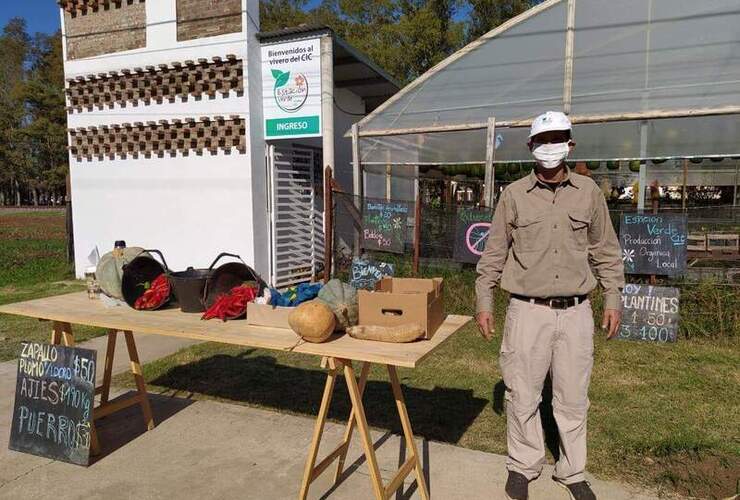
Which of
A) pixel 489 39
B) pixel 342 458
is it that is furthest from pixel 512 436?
pixel 489 39

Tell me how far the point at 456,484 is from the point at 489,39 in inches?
260

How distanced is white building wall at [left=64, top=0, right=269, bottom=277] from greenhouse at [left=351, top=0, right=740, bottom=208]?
211cm

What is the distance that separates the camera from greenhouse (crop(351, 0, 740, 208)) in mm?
7125

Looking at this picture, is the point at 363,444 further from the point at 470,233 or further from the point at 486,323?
the point at 470,233

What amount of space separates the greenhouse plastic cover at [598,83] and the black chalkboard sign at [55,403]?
19.4 feet

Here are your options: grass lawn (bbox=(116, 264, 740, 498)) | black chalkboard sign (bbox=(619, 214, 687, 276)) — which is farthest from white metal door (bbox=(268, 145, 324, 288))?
black chalkboard sign (bbox=(619, 214, 687, 276))

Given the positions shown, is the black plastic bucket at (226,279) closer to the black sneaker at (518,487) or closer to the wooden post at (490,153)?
the black sneaker at (518,487)

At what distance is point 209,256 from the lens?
10211mm

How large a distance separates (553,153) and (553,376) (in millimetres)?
1164

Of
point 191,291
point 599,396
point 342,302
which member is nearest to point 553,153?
point 342,302

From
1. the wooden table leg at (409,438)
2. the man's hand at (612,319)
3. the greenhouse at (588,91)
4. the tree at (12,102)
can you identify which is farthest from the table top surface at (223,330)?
the tree at (12,102)

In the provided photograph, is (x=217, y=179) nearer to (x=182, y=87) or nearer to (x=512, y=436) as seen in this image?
(x=182, y=87)

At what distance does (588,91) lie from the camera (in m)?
7.69

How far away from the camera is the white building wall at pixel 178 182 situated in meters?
9.73
